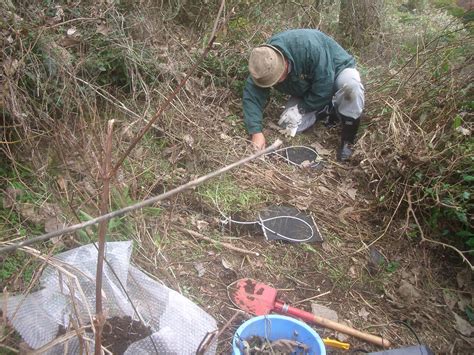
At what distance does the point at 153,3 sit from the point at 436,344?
3705mm

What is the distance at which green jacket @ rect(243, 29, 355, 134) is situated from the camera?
12.8 feet

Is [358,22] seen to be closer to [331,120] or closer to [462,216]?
[331,120]

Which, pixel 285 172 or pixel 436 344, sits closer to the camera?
pixel 436 344

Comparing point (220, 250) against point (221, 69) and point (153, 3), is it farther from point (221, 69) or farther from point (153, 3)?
point (153, 3)

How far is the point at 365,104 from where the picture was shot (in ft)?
13.8

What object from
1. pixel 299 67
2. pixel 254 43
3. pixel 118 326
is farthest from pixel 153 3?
pixel 118 326

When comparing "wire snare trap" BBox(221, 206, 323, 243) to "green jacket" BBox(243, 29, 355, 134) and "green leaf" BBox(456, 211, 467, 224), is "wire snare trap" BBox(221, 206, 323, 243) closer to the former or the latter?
"green leaf" BBox(456, 211, 467, 224)

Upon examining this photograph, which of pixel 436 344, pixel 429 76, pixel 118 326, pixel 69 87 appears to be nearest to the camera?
pixel 118 326

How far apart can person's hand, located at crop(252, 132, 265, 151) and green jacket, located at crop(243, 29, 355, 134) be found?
47mm

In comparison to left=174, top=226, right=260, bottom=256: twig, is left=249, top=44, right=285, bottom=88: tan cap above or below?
above

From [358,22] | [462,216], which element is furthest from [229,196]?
[358,22]

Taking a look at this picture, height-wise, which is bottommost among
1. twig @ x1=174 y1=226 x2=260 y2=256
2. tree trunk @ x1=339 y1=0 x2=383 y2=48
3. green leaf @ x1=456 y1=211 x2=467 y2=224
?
twig @ x1=174 y1=226 x2=260 y2=256

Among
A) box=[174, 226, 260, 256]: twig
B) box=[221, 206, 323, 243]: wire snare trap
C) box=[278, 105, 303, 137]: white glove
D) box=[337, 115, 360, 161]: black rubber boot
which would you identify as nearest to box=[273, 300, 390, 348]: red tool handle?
box=[174, 226, 260, 256]: twig

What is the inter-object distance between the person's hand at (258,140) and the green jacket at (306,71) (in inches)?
1.8
